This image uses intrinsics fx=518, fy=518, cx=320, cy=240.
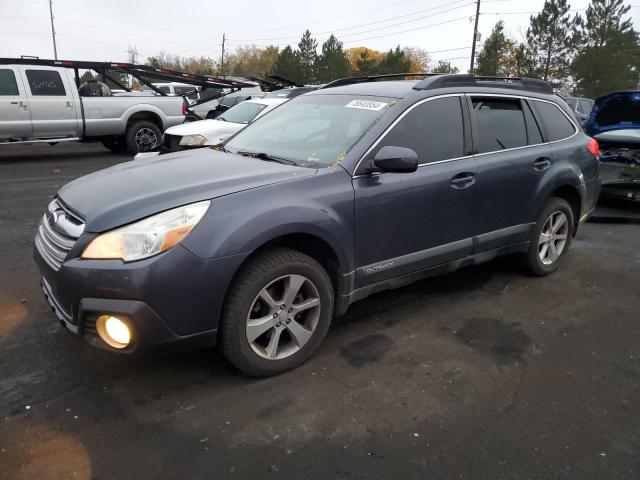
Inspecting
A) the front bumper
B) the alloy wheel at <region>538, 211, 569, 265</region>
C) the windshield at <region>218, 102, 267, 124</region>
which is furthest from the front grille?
the windshield at <region>218, 102, 267, 124</region>

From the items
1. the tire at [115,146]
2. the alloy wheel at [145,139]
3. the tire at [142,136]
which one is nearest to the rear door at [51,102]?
the tire at [142,136]

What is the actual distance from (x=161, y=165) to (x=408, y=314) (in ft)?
6.91

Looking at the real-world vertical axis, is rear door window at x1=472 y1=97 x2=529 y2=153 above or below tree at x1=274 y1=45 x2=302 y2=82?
below

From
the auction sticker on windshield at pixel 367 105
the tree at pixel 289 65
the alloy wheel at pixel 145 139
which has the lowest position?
the alloy wheel at pixel 145 139

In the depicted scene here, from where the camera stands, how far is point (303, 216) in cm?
297

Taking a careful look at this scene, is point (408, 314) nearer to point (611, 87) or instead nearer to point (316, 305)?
point (316, 305)

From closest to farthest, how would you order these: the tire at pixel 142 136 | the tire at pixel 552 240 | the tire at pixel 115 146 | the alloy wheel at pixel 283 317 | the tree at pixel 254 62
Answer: the alloy wheel at pixel 283 317, the tire at pixel 552 240, the tire at pixel 142 136, the tire at pixel 115 146, the tree at pixel 254 62

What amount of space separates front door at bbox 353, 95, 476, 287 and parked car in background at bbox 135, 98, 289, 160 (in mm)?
5664

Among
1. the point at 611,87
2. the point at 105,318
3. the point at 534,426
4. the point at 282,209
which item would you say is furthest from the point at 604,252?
the point at 611,87

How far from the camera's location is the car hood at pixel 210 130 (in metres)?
9.63

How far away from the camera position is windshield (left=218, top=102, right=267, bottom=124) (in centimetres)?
1052

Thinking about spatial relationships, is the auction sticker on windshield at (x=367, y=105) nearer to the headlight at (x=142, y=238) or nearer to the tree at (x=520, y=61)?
the headlight at (x=142, y=238)

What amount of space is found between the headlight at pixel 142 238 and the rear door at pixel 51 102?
9.51 m

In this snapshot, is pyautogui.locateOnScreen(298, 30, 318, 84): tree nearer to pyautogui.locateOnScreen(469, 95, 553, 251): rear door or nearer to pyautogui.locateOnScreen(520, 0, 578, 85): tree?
pyautogui.locateOnScreen(520, 0, 578, 85): tree
